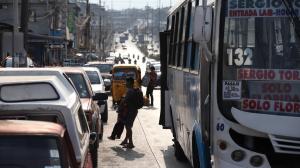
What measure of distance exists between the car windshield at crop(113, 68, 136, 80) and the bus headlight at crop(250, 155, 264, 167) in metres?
19.7

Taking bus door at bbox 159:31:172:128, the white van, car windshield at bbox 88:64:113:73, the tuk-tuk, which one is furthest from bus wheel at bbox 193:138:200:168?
car windshield at bbox 88:64:113:73

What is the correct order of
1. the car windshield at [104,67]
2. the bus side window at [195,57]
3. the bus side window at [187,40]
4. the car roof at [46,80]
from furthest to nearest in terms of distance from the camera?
the car windshield at [104,67]
the bus side window at [187,40]
the bus side window at [195,57]
the car roof at [46,80]

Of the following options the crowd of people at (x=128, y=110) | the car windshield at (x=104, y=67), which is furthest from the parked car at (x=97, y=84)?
the car windshield at (x=104, y=67)

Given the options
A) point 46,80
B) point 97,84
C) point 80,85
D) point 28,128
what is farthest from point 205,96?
point 97,84

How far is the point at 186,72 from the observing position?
915 cm

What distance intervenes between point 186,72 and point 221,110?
99.5 inches

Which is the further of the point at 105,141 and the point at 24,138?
the point at 105,141

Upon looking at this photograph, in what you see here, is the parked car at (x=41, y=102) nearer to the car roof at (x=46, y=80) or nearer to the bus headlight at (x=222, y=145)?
the car roof at (x=46, y=80)

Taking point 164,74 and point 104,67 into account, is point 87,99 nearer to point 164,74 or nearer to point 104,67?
point 164,74

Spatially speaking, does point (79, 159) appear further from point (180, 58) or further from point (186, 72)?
point (180, 58)

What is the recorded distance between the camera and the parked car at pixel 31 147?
15.6 ft

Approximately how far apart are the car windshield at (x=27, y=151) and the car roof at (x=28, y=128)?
0.04 meters

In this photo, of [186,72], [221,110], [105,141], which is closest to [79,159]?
[221,110]

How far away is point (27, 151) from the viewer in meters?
4.81
